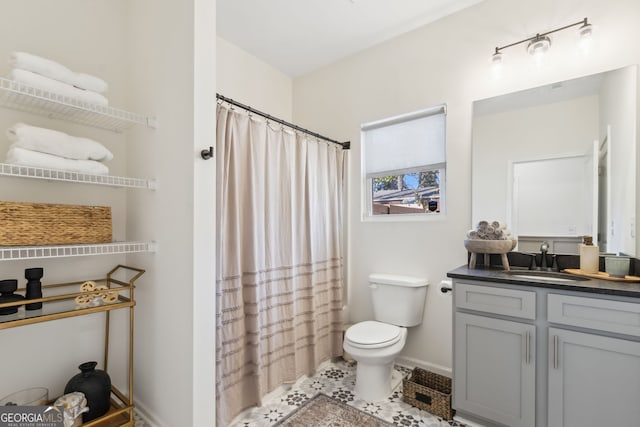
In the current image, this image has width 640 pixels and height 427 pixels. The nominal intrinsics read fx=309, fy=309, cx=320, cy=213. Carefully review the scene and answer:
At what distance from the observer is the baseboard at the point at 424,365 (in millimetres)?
2283

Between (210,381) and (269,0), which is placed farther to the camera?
(269,0)

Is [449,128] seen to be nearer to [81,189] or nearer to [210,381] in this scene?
[210,381]

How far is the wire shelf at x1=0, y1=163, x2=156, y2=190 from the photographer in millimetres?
1194

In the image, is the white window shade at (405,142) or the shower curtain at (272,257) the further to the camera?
the white window shade at (405,142)

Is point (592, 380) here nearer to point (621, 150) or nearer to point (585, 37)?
point (621, 150)

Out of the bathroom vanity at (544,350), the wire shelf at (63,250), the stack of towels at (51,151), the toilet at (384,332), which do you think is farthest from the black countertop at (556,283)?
the stack of towels at (51,151)

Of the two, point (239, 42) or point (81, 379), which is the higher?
point (239, 42)

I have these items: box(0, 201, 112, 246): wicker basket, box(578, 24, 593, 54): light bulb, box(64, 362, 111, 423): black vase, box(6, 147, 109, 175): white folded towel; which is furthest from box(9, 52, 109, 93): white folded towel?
box(578, 24, 593, 54): light bulb

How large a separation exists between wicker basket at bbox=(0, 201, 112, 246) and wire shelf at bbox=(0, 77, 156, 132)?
0.45 m

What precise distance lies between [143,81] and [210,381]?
5.24 feet

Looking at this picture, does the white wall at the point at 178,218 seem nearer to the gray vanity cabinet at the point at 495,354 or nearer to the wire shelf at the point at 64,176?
the wire shelf at the point at 64,176

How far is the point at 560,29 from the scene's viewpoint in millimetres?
1838

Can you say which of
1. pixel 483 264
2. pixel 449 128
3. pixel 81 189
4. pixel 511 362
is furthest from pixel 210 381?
pixel 449 128

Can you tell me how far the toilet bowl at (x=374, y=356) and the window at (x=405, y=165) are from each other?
994 millimetres
